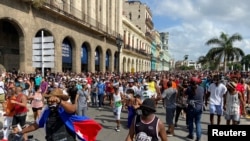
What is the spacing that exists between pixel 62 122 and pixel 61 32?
69.6 feet

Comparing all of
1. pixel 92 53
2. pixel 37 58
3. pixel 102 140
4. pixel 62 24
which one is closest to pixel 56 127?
pixel 102 140

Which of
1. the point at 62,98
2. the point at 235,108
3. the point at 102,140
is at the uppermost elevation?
the point at 62,98

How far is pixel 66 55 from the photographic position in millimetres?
27047

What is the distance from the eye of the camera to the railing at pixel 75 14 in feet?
76.7

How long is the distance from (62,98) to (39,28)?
18.0 metres

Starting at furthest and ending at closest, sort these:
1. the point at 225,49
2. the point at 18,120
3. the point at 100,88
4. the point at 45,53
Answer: the point at 225,49 < the point at 100,88 < the point at 45,53 < the point at 18,120

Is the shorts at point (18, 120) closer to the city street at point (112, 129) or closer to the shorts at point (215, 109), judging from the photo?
the city street at point (112, 129)

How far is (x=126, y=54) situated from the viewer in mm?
52844

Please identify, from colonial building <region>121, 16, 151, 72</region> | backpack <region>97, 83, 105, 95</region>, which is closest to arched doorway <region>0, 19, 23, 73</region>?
backpack <region>97, 83, 105, 95</region>

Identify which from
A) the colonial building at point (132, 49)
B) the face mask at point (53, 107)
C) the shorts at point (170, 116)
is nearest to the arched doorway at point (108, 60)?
the colonial building at point (132, 49)

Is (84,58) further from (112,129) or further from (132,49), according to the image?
(132,49)

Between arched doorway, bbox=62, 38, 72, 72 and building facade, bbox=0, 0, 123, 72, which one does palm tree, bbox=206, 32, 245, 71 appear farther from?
arched doorway, bbox=62, 38, 72, 72

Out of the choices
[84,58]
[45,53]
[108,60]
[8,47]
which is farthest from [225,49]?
[45,53]

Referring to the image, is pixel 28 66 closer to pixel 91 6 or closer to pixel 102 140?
pixel 102 140
